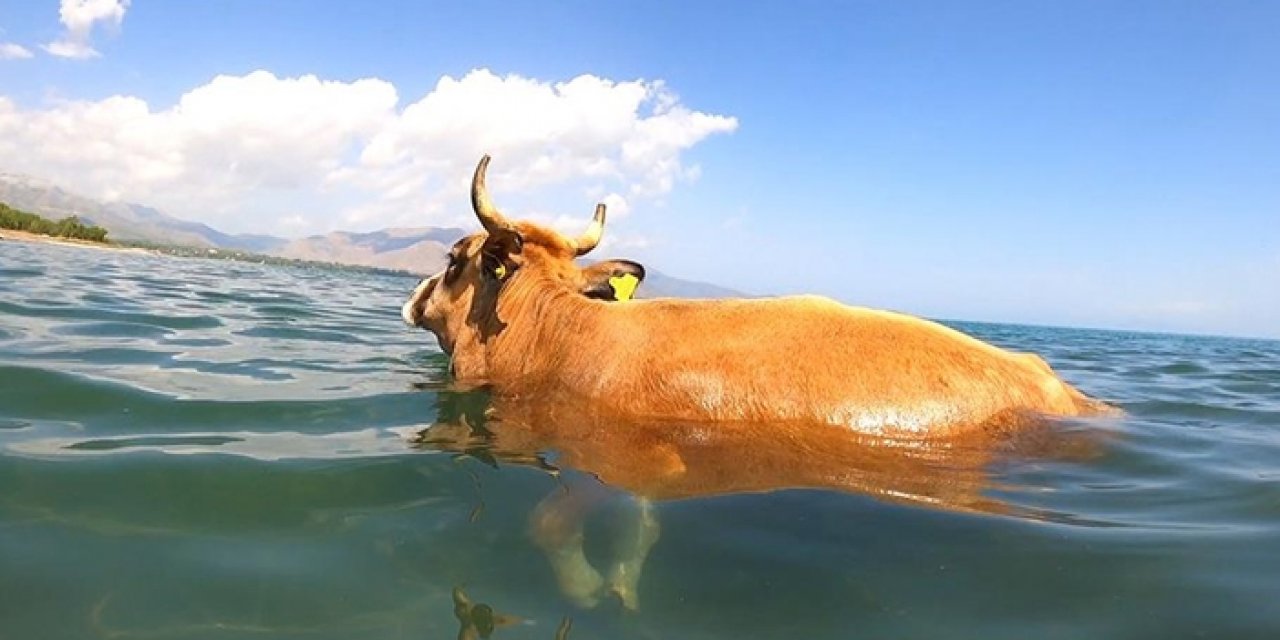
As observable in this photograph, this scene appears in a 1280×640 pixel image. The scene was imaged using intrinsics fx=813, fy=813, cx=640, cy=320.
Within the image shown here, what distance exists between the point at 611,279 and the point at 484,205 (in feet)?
4.43

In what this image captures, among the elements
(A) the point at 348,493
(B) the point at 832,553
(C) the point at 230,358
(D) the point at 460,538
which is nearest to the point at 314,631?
(D) the point at 460,538

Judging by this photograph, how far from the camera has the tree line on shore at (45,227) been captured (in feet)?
180

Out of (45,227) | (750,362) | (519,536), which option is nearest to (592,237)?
(750,362)

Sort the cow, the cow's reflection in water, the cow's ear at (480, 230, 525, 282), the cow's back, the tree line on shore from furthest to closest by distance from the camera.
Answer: the tree line on shore
the cow's ear at (480, 230, 525, 282)
the cow's back
the cow
the cow's reflection in water

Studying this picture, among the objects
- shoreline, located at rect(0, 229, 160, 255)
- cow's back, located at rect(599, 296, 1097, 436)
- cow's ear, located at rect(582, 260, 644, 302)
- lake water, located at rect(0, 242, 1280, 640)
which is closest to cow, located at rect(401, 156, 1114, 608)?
cow's back, located at rect(599, 296, 1097, 436)

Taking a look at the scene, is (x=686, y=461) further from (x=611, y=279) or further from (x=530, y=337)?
(x=611, y=279)

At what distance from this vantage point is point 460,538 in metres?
3.45

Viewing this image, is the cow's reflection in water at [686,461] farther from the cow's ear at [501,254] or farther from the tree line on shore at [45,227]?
the tree line on shore at [45,227]

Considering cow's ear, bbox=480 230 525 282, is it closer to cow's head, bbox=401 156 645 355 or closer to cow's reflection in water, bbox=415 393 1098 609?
cow's head, bbox=401 156 645 355

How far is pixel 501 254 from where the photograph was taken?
7.71 m

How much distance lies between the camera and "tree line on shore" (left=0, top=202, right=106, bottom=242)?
54969 millimetres

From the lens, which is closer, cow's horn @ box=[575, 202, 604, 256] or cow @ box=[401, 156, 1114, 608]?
cow @ box=[401, 156, 1114, 608]

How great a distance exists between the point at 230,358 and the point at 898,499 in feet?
22.9

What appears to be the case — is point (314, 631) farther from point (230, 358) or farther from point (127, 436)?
point (230, 358)
